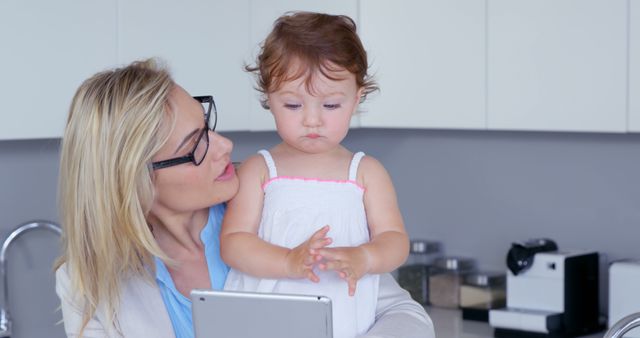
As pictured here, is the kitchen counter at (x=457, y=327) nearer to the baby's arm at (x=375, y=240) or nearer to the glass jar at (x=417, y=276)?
the glass jar at (x=417, y=276)

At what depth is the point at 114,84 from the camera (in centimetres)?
200

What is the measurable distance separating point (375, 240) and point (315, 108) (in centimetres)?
24

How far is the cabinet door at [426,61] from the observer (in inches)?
125

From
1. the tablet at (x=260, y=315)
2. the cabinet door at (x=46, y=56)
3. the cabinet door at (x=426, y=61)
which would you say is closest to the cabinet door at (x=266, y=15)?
the cabinet door at (x=426, y=61)

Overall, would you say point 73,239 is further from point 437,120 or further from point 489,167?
point 489,167

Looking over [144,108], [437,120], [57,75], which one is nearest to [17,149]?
[57,75]

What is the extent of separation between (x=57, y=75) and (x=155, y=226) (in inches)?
31.1

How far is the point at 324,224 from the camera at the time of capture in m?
1.98

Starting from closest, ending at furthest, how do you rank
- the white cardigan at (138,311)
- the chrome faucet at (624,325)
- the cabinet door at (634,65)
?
the white cardigan at (138,311)
the chrome faucet at (624,325)
the cabinet door at (634,65)

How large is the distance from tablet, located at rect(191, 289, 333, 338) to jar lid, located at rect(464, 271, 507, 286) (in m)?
1.88

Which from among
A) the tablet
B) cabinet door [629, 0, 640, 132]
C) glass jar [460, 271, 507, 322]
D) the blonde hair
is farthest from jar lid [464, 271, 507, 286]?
the tablet

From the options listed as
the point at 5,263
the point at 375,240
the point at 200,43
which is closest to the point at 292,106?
the point at 375,240

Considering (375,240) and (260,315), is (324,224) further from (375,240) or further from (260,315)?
(260,315)

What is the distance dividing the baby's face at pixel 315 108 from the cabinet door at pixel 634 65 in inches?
44.9
